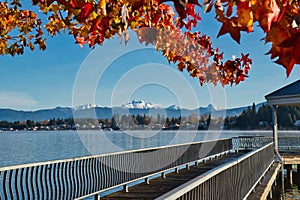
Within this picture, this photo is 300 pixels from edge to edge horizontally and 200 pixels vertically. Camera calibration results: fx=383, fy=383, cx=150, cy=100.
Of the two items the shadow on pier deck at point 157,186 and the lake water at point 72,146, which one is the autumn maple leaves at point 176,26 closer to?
the lake water at point 72,146

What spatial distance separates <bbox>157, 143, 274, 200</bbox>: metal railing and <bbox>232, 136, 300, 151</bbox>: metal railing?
17.6 m

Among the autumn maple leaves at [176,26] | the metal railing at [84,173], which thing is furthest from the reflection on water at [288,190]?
the autumn maple leaves at [176,26]

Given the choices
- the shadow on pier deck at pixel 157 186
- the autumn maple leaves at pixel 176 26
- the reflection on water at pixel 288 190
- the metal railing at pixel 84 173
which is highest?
the autumn maple leaves at pixel 176 26

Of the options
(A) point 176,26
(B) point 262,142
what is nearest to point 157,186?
(A) point 176,26

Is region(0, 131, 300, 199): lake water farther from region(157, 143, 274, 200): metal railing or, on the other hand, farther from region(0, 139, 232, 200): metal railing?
region(157, 143, 274, 200): metal railing

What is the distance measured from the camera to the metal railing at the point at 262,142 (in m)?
27.3

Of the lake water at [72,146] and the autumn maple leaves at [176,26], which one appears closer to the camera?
the autumn maple leaves at [176,26]

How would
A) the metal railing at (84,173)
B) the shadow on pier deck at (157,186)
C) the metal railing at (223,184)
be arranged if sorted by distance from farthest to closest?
the shadow on pier deck at (157,186) < the metal railing at (84,173) < the metal railing at (223,184)

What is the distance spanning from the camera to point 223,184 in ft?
20.7

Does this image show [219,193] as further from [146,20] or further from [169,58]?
[146,20]

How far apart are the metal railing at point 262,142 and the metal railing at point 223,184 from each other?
17.6 m

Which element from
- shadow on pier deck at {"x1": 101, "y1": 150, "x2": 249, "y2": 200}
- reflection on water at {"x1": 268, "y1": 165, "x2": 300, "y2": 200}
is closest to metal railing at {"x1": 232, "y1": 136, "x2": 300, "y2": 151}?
reflection on water at {"x1": 268, "y1": 165, "x2": 300, "y2": 200}

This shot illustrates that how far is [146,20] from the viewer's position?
3816 mm

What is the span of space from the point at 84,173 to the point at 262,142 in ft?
70.4
